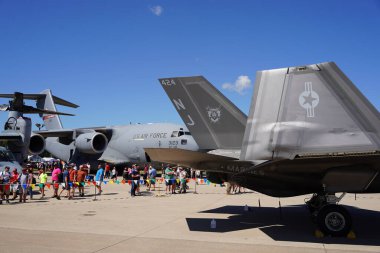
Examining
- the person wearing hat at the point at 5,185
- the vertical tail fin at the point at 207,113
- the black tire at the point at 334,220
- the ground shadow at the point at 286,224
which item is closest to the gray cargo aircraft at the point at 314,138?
the black tire at the point at 334,220

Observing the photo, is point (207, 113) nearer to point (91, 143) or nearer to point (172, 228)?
point (172, 228)

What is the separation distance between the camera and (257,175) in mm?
8531

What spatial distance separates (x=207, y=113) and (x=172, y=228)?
398 centimetres

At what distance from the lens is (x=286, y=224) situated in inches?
356

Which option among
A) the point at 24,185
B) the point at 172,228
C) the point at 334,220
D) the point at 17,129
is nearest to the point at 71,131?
the point at 17,129

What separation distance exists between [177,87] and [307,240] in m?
6.16

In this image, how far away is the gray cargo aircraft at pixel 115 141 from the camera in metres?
24.8

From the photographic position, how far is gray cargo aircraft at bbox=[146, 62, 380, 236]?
7.18 metres

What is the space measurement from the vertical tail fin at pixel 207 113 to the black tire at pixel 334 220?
11.6 ft

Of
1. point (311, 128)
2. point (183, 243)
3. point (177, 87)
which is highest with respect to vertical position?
point (177, 87)

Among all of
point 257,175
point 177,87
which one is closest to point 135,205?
point 177,87

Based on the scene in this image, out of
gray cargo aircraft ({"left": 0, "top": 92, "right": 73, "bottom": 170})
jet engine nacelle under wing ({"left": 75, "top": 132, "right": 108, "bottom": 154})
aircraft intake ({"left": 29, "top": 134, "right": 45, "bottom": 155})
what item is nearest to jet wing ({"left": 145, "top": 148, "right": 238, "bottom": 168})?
gray cargo aircraft ({"left": 0, "top": 92, "right": 73, "bottom": 170})

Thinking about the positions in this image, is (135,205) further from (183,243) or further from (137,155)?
(137,155)

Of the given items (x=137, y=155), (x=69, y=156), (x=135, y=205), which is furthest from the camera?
(x=69, y=156)
